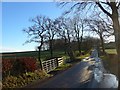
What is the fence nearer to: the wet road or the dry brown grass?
the wet road

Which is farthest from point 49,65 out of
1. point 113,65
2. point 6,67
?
point 6,67

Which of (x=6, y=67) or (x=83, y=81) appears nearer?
(x=6, y=67)

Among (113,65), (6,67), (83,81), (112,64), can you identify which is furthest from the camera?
(112,64)

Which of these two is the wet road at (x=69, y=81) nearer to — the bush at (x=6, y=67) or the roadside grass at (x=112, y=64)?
the bush at (x=6, y=67)

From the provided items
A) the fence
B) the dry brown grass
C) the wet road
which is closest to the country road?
the wet road

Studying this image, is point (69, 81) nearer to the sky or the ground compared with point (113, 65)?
nearer to the ground

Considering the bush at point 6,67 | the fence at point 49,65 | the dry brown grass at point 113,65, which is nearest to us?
the bush at point 6,67

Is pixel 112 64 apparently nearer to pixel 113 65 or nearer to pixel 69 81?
pixel 113 65

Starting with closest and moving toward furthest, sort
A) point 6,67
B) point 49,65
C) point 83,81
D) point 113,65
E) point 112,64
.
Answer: point 6,67 < point 83,81 < point 113,65 < point 112,64 < point 49,65

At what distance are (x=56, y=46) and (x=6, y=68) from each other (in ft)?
147

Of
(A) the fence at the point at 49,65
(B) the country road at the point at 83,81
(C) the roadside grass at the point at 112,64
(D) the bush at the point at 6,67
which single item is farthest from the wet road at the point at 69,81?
(A) the fence at the point at 49,65

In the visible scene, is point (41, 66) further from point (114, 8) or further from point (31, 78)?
point (114, 8)

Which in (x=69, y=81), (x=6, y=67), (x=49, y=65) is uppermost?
(x=6, y=67)

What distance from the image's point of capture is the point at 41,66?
24.3m
